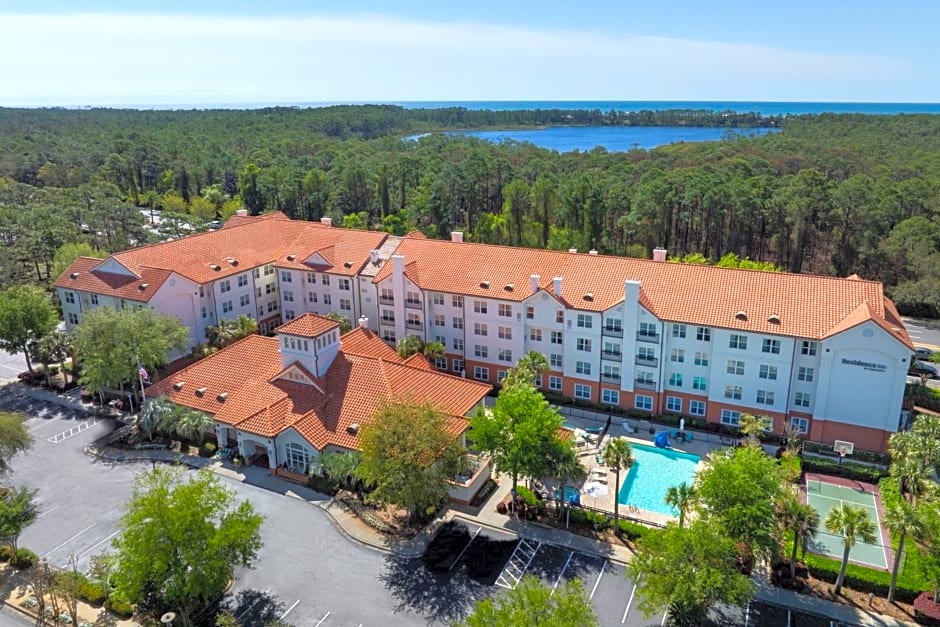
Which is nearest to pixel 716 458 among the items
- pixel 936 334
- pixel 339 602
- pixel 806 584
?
pixel 806 584

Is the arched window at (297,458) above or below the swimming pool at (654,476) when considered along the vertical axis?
above

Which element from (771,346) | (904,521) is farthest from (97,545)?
(771,346)

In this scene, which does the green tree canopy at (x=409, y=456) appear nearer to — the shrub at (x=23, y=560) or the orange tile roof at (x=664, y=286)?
the shrub at (x=23, y=560)

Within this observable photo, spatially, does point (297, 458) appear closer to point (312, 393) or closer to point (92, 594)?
point (312, 393)

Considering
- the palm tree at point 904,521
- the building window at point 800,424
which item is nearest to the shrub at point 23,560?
the palm tree at point 904,521

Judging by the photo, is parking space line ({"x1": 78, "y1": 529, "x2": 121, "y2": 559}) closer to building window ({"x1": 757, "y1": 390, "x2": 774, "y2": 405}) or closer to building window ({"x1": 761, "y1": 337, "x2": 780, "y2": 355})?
building window ({"x1": 757, "y1": 390, "x2": 774, "y2": 405})
